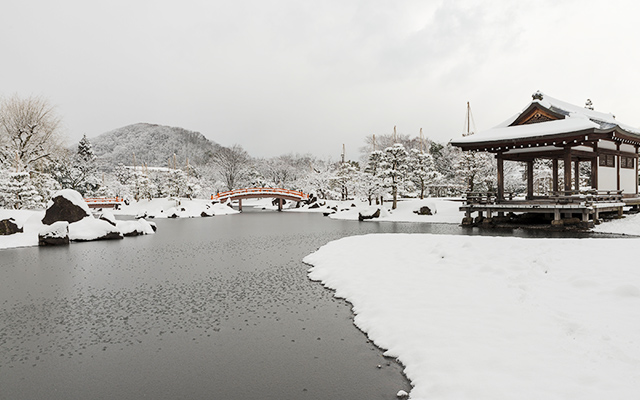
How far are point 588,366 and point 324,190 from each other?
4702 centimetres

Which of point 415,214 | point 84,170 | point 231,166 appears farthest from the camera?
point 231,166

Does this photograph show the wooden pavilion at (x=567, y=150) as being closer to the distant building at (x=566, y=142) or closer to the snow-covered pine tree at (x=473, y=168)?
the distant building at (x=566, y=142)

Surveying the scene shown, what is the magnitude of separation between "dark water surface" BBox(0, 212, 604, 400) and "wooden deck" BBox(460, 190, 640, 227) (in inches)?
530

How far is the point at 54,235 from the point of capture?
15398mm

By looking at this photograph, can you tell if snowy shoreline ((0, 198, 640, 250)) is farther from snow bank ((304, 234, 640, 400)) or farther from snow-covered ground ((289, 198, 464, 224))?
snow bank ((304, 234, 640, 400))

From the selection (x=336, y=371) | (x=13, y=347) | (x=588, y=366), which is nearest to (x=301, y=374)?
(x=336, y=371)

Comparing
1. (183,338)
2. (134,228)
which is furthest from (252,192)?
(183,338)

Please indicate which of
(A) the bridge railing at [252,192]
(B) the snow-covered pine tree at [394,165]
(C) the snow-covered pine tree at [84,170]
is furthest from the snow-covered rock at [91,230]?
(C) the snow-covered pine tree at [84,170]

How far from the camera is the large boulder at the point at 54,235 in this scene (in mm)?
15289

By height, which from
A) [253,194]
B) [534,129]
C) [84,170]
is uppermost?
[84,170]

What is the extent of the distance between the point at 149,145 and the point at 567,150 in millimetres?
119944

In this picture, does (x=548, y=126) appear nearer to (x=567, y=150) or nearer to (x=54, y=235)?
(x=567, y=150)

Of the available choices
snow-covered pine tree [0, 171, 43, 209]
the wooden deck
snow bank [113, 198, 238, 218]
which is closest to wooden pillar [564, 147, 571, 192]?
the wooden deck

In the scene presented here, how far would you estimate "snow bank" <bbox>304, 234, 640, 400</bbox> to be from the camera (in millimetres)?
3387
